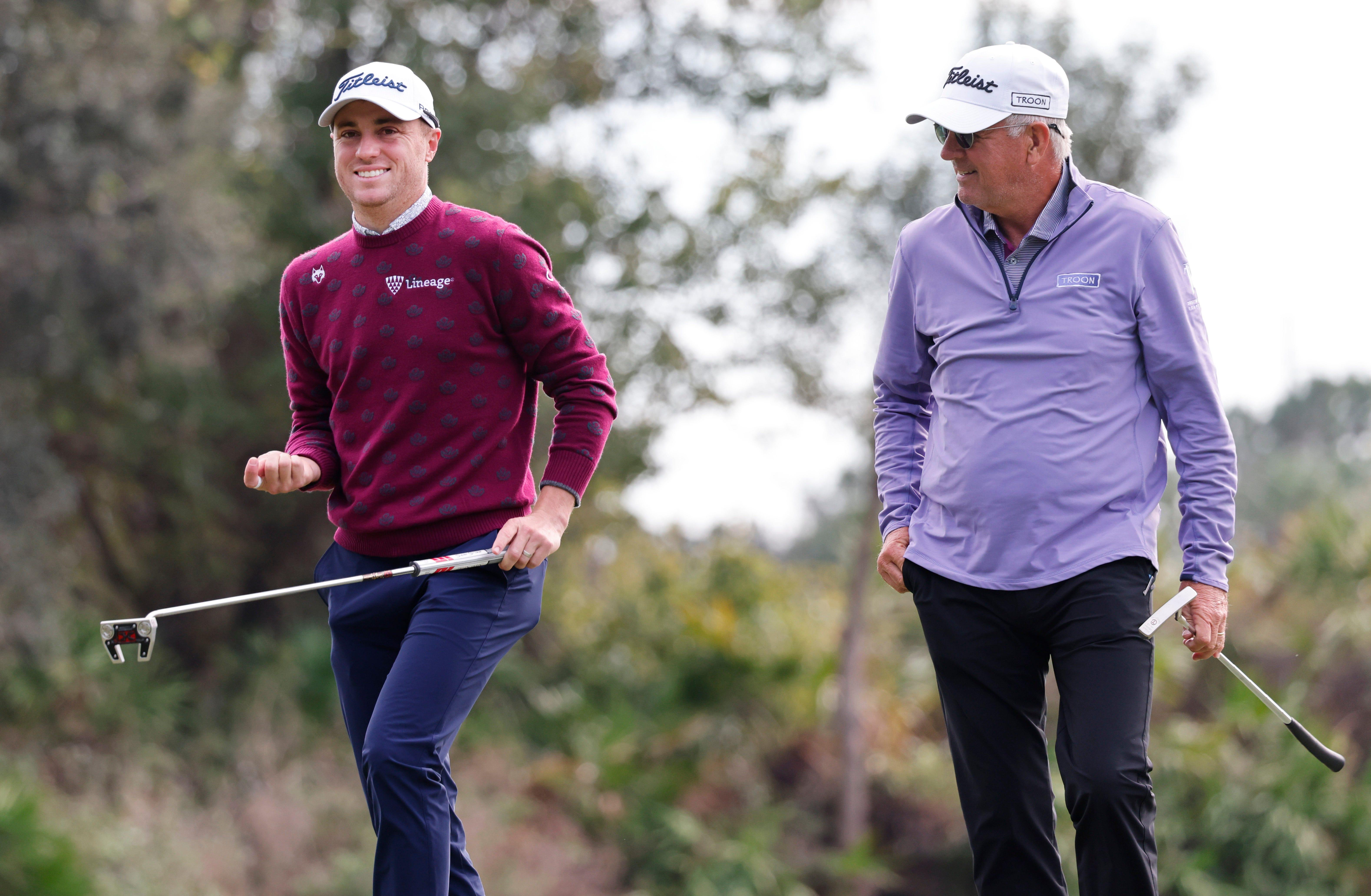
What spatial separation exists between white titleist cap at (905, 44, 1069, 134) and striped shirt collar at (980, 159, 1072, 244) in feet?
0.44

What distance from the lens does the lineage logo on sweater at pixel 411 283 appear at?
306cm

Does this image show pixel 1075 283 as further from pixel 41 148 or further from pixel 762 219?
pixel 762 219

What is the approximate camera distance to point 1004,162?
3.03m

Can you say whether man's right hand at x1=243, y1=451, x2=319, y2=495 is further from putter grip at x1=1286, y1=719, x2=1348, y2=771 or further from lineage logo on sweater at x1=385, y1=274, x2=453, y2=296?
putter grip at x1=1286, y1=719, x2=1348, y2=771

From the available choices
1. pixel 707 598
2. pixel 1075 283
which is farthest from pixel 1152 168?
pixel 1075 283

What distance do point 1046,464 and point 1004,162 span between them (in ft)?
2.23

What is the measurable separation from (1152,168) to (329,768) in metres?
9.37

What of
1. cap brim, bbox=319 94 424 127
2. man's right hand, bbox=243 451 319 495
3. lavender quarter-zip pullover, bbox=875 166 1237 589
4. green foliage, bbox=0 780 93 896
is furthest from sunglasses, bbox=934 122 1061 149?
green foliage, bbox=0 780 93 896

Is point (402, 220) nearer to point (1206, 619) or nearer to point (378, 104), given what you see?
point (378, 104)

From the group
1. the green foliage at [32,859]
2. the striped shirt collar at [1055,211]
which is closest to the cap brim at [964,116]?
the striped shirt collar at [1055,211]

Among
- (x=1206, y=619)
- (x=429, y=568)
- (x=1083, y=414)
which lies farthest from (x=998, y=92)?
(x=429, y=568)

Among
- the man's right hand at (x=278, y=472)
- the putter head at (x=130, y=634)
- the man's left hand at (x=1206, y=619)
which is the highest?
the man's right hand at (x=278, y=472)

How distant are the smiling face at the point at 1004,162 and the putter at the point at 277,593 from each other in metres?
1.34

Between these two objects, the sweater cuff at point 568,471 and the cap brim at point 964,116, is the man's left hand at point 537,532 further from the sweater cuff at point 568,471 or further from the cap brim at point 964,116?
the cap brim at point 964,116
